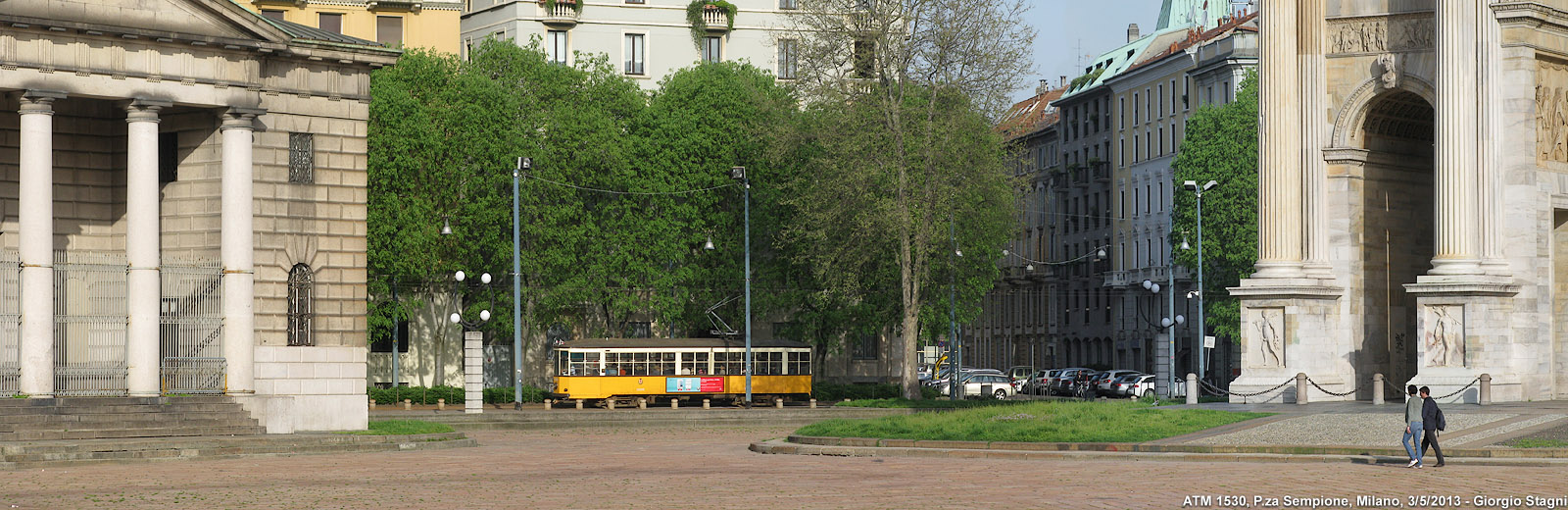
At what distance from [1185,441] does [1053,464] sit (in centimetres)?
365

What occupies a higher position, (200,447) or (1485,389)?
(1485,389)

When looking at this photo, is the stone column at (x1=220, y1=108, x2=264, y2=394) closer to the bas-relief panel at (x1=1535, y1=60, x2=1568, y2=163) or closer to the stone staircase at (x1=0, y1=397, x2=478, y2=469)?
the stone staircase at (x1=0, y1=397, x2=478, y2=469)

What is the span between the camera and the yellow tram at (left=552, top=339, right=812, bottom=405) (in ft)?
230

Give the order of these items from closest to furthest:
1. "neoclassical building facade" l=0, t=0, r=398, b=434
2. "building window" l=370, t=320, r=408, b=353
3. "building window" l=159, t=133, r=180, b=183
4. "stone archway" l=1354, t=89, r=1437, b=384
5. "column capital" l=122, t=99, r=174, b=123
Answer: "neoclassical building facade" l=0, t=0, r=398, b=434 → "column capital" l=122, t=99, r=174, b=123 → "building window" l=159, t=133, r=180, b=183 → "stone archway" l=1354, t=89, r=1437, b=384 → "building window" l=370, t=320, r=408, b=353

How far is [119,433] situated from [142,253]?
186 inches

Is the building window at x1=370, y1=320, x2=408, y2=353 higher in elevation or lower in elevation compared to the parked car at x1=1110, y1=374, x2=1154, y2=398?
higher

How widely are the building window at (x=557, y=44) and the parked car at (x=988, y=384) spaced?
22.3 m

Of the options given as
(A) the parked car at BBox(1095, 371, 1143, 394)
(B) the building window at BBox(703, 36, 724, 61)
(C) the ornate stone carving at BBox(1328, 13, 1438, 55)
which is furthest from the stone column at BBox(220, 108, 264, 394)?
(A) the parked car at BBox(1095, 371, 1143, 394)

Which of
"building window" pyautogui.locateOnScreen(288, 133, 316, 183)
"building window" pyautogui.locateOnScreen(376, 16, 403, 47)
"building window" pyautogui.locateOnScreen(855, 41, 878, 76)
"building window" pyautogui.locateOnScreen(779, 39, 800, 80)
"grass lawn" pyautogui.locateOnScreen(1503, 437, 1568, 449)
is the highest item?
"building window" pyautogui.locateOnScreen(376, 16, 403, 47)

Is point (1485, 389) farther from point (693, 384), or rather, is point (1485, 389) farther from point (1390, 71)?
point (693, 384)

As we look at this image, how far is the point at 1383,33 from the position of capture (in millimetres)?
51031

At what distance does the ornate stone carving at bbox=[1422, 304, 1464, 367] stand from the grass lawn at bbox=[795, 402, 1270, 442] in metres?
6.90

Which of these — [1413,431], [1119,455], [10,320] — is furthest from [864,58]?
[1413,431]

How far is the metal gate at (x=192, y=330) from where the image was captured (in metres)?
48.2
